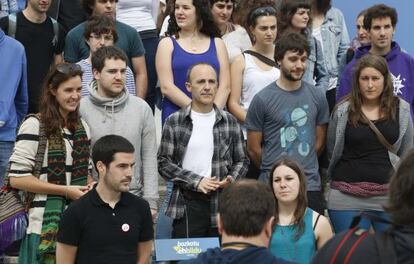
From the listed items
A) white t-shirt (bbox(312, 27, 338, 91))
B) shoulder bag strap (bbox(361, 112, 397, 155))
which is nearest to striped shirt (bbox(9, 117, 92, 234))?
shoulder bag strap (bbox(361, 112, 397, 155))

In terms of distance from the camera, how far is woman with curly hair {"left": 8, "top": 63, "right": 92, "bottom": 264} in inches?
275

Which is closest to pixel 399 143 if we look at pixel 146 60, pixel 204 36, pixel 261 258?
pixel 204 36

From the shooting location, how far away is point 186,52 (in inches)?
331

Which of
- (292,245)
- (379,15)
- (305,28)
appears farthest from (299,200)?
(305,28)

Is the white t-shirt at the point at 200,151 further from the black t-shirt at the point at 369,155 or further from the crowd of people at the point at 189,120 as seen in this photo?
the black t-shirt at the point at 369,155

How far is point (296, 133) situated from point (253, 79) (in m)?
0.74

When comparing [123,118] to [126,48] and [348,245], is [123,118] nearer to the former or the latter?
[126,48]

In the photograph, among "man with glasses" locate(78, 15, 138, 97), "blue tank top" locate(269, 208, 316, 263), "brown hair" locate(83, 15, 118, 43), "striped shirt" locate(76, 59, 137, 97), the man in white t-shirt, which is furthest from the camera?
"brown hair" locate(83, 15, 118, 43)

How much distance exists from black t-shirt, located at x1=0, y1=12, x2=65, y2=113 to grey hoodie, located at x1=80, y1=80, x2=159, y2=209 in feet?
4.24

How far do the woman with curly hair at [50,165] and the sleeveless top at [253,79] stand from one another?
1.71 m

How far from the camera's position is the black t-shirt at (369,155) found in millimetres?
7746

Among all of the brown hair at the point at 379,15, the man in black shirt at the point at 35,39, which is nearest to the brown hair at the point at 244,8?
the brown hair at the point at 379,15

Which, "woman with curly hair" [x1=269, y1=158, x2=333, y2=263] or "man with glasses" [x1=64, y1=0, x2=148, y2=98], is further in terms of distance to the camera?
"man with glasses" [x1=64, y1=0, x2=148, y2=98]

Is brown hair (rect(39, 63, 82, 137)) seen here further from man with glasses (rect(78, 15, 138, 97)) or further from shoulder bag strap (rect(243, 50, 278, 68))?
shoulder bag strap (rect(243, 50, 278, 68))
